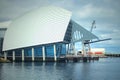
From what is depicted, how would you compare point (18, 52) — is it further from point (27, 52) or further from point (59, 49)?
point (59, 49)

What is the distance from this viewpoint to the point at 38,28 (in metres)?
135

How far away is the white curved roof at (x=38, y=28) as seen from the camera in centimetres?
13012

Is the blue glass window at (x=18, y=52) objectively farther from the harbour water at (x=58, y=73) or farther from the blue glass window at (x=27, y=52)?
the harbour water at (x=58, y=73)

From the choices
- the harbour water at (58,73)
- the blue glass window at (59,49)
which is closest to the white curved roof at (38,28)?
the blue glass window at (59,49)

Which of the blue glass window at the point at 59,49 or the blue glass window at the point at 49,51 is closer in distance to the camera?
the blue glass window at the point at 59,49

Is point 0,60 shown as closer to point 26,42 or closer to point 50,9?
point 26,42

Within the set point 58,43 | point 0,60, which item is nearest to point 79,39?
point 58,43

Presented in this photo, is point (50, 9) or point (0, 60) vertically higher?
point (50, 9)

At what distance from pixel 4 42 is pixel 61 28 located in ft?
111

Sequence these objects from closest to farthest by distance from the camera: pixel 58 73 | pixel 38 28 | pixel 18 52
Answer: pixel 58 73
pixel 38 28
pixel 18 52

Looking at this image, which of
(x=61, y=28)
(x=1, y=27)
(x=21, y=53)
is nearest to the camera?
(x=61, y=28)

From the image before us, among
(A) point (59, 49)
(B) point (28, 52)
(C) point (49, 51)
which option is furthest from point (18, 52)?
(A) point (59, 49)

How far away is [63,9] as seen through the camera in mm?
135125

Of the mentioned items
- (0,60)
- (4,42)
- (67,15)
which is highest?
(67,15)
